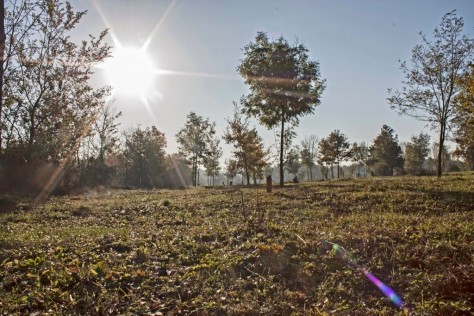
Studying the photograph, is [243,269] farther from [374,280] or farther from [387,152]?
[387,152]

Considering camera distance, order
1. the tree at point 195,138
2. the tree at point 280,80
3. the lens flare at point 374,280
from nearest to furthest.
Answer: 1. the lens flare at point 374,280
2. the tree at point 280,80
3. the tree at point 195,138

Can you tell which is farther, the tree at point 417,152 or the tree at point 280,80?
the tree at point 417,152

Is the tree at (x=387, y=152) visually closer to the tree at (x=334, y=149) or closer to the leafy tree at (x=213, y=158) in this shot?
the tree at (x=334, y=149)

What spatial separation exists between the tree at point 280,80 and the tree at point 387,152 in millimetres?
47201

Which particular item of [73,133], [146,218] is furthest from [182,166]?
[146,218]

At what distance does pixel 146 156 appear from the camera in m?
65.2

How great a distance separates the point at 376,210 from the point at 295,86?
16.1 meters

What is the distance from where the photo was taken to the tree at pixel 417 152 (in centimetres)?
7181

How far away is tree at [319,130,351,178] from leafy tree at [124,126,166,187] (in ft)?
101

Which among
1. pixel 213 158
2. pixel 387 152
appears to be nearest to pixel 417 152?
pixel 387 152

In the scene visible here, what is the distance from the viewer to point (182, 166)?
8150 centimetres

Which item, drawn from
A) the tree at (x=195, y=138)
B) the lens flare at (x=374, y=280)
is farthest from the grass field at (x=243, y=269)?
the tree at (x=195, y=138)

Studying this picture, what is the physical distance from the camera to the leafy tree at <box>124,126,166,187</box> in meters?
64.5

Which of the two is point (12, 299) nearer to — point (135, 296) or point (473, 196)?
point (135, 296)
